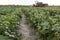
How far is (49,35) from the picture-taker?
8820 millimetres

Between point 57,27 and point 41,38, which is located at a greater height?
point 57,27

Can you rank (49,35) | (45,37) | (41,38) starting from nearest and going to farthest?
(49,35) < (45,37) < (41,38)

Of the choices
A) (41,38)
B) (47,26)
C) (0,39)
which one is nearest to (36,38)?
(41,38)

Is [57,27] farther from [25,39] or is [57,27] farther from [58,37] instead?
[25,39]

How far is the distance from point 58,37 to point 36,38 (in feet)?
10.3

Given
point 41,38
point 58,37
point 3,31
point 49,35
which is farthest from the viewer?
point 41,38

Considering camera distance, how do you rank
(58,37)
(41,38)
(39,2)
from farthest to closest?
(39,2)
(41,38)
(58,37)

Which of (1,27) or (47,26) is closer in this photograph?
(1,27)

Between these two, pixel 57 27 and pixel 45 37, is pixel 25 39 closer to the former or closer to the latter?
pixel 45 37

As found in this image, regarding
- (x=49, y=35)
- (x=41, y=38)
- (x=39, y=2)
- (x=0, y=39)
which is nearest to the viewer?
(x=0, y=39)

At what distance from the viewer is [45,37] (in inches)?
371

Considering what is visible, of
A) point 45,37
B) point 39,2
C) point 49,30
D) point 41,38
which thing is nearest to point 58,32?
point 49,30

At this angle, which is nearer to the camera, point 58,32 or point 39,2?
point 58,32

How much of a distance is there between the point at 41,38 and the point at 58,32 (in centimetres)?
243
